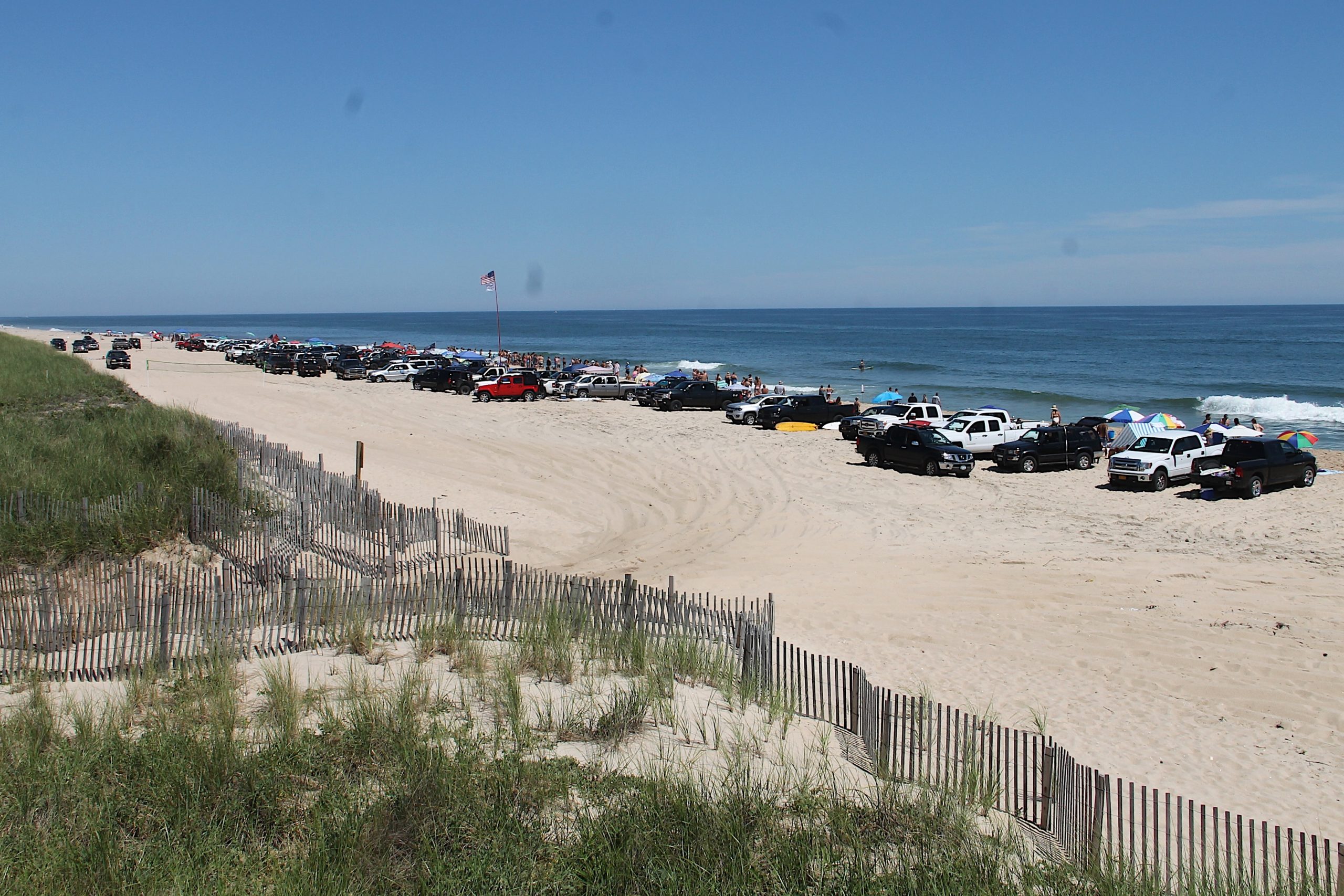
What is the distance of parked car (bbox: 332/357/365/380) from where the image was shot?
59438 millimetres

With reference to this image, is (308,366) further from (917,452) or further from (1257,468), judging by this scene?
(1257,468)

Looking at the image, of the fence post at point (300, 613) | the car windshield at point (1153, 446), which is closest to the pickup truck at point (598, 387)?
the car windshield at point (1153, 446)

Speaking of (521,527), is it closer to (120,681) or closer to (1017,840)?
(120,681)

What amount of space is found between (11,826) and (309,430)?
2818 cm

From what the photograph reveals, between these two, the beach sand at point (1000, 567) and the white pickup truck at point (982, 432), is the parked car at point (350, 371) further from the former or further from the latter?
the white pickup truck at point (982, 432)

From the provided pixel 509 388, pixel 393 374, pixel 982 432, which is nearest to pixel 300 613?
pixel 982 432

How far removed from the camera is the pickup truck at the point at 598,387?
4772 centimetres

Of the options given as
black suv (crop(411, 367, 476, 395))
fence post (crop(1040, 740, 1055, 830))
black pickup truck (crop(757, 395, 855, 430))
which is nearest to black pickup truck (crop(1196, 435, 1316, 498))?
black pickup truck (crop(757, 395, 855, 430))

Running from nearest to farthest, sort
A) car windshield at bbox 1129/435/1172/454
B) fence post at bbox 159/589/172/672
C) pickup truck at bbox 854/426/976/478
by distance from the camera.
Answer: fence post at bbox 159/589/172/672 → car windshield at bbox 1129/435/1172/454 → pickup truck at bbox 854/426/976/478

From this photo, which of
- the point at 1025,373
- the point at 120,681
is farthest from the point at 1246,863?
the point at 1025,373

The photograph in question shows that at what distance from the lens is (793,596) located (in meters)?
16.1

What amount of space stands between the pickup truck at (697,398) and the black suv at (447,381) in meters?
11.1

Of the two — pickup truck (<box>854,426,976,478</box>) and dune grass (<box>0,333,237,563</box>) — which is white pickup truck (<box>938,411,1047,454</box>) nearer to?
pickup truck (<box>854,426,976,478</box>)

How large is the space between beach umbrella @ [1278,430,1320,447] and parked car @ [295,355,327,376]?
53.8 m
